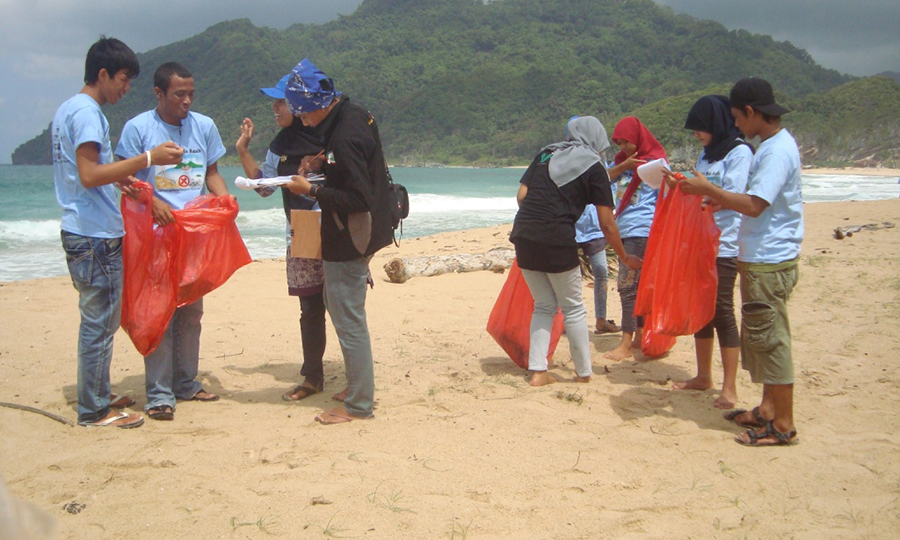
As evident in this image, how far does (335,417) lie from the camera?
365cm

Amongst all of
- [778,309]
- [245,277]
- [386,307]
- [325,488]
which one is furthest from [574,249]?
[245,277]

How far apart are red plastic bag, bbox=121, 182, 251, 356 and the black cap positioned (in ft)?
9.02

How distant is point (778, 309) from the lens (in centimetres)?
329

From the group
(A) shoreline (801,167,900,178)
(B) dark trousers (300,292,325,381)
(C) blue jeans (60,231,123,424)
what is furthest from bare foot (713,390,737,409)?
(A) shoreline (801,167,900,178)

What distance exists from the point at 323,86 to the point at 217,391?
2059 mm

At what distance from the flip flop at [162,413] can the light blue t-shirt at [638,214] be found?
10.3 feet

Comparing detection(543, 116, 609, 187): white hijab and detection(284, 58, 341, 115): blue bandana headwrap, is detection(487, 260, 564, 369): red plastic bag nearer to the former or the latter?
detection(543, 116, 609, 187): white hijab

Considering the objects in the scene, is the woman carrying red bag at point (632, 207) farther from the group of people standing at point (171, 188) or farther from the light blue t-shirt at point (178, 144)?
the light blue t-shirt at point (178, 144)

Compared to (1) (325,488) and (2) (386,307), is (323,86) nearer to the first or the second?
(1) (325,488)

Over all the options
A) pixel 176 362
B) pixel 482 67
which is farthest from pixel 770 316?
pixel 482 67

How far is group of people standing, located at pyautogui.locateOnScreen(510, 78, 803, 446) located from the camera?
327cm

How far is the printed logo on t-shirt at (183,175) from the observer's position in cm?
374

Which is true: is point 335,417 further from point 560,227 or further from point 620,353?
point 620,353

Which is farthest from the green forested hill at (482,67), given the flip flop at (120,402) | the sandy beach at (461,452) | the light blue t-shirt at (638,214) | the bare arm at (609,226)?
the flip flop at (120,402)
